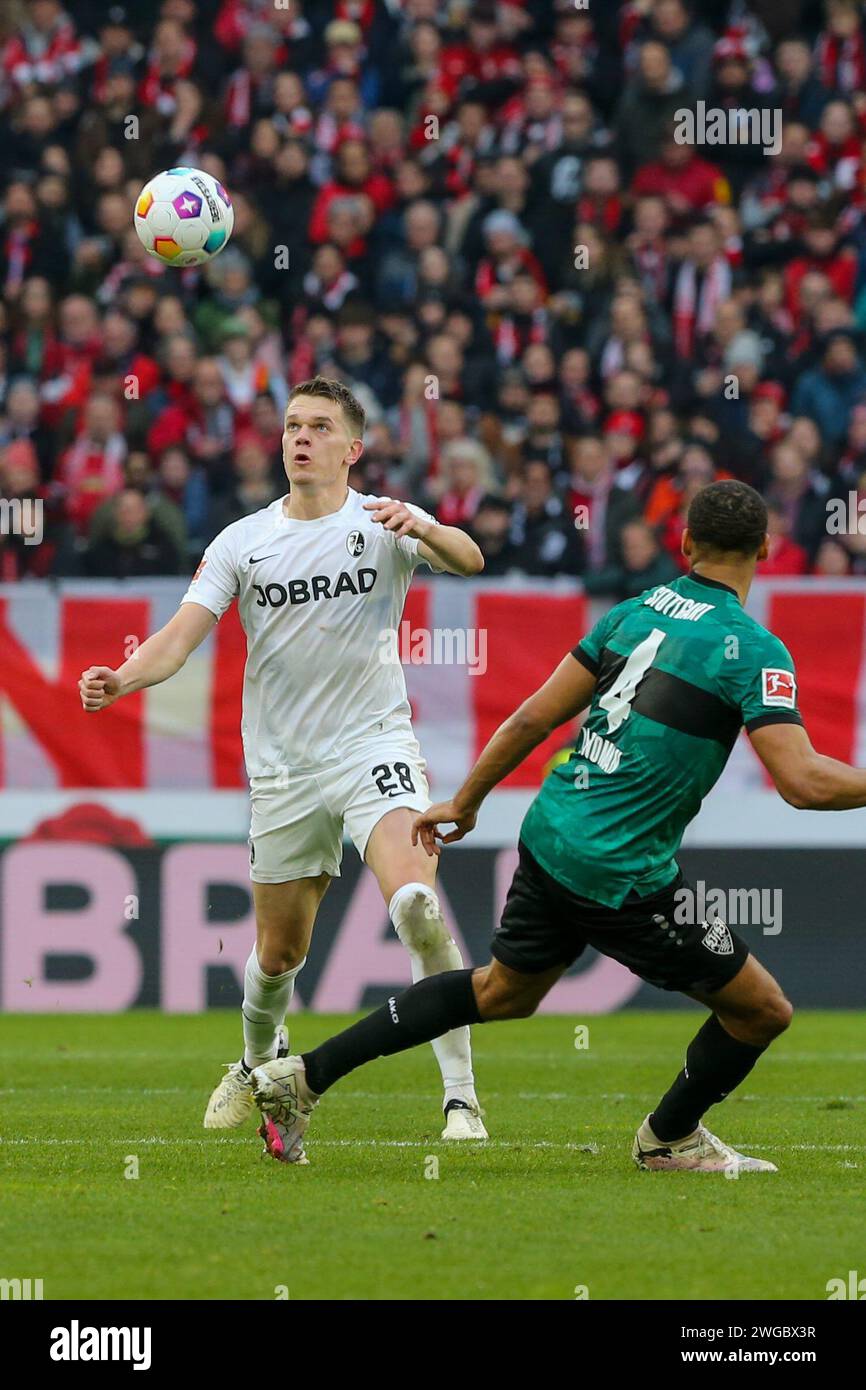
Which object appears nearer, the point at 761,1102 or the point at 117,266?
the point at 761,1102

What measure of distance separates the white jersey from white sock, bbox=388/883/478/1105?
0.66 m

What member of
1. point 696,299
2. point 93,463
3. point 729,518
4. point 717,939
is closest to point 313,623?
point 729,518

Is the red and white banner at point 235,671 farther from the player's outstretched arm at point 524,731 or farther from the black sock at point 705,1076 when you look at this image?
the player's outstretched arm at point 524,731

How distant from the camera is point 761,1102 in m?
8.68

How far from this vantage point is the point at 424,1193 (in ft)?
19.9

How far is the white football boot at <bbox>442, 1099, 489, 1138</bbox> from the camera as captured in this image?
7.37m

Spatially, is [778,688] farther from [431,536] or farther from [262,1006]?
[262,1006]

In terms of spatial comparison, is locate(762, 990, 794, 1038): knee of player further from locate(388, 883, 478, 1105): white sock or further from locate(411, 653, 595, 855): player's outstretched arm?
locate(388, 883, 478, 1105): white sock

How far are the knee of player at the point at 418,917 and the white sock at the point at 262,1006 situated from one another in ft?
1.64

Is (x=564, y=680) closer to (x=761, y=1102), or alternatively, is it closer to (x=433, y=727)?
(x=761, y=1102)

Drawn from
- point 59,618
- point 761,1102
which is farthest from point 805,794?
point 59,618

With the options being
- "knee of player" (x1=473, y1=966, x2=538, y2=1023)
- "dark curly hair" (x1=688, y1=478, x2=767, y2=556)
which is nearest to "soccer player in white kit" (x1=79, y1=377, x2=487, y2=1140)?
"knee of player" (x1=473, y1=966, x2=538, y2=1023)

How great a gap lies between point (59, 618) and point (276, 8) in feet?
26.0

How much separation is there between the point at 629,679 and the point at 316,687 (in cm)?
171
